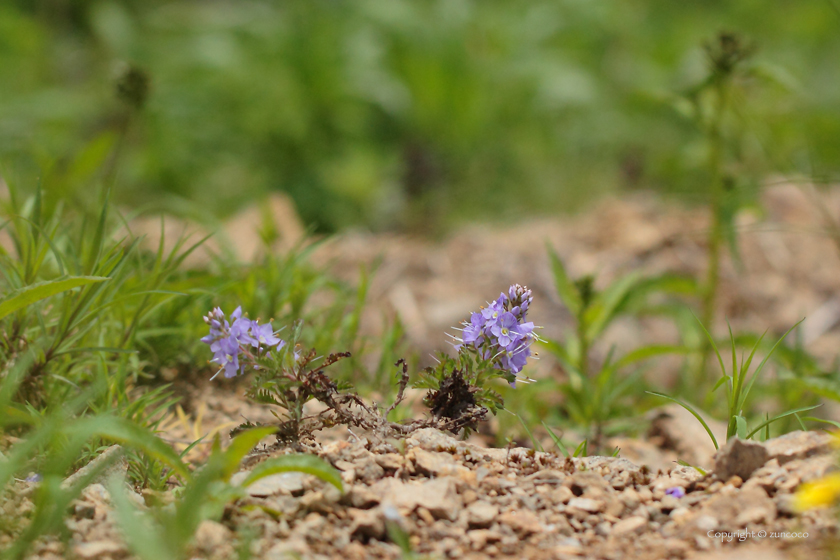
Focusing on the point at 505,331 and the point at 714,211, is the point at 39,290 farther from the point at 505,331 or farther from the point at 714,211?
the point at 714,211

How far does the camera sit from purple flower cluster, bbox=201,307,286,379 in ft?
5.07

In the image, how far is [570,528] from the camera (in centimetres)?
147

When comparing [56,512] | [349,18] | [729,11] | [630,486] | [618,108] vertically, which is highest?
[729,11]

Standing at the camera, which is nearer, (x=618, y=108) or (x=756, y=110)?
(x=756, y=110)

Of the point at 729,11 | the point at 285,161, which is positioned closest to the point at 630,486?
the point at 285,161

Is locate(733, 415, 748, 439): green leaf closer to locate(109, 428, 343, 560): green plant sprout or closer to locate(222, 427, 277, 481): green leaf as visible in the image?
locate(109, 428, 343, 560): green plant sprout

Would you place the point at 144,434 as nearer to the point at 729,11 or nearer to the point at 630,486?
the point at 630,486

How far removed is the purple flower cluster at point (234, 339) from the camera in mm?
1546

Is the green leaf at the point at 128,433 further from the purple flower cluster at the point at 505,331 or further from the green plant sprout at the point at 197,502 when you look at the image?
the purple flower cluster at the point at 505,331

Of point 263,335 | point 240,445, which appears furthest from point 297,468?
point 263,335

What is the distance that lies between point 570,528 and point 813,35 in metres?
6.84

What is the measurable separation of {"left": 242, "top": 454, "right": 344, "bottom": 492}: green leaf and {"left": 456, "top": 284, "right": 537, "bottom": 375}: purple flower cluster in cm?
44

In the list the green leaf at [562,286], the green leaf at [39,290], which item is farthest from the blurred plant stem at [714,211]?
the green leaf at [39,290]

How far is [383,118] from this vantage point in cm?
530
